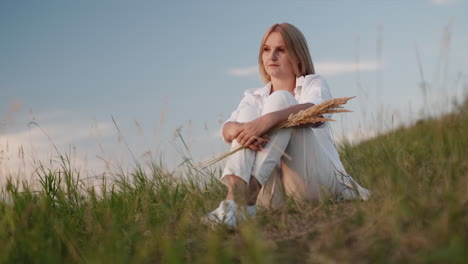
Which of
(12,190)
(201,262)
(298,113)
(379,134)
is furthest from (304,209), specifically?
(12,190)

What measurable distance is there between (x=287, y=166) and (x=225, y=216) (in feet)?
2.14

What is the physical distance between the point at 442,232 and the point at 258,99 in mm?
2200

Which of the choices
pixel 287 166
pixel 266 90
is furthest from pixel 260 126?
pixel 266 90

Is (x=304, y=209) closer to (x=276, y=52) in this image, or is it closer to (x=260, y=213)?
(x=260, y=213)

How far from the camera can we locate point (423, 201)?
1843 millimetres

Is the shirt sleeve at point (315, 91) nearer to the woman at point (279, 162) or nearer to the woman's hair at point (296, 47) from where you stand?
the woman at point (279, 162)

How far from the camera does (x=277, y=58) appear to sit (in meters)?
3.46

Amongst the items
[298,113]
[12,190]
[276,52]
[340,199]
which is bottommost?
[340,199]

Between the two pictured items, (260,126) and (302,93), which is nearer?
(260,126)

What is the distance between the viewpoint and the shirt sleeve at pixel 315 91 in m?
3.02

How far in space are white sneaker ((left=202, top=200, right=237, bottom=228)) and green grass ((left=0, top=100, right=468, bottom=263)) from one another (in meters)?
0.05

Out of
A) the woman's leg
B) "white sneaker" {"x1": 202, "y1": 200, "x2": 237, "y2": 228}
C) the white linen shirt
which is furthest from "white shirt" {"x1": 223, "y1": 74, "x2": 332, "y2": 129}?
"white sneaker" {"x1": 202, "y1": 200, "x2": 237, "y2": 228}

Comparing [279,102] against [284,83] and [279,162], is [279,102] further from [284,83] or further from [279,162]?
[284,83]

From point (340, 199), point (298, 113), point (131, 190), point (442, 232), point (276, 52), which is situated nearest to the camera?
point (442, 232)
